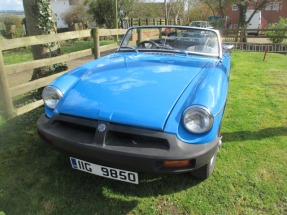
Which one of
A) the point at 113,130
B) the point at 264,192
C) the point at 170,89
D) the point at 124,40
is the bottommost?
the point at 264,192

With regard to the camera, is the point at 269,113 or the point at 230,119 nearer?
the point at 230,119

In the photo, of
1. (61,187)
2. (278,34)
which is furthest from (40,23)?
(278,34)

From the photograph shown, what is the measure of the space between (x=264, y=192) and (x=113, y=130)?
1607mm

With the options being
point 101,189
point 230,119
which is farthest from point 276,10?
point 101,189

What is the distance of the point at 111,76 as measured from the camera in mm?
2891

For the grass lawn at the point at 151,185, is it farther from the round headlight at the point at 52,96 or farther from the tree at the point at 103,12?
the tree at the point at 103,12

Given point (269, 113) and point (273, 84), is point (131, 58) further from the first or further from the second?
point (273, 84)

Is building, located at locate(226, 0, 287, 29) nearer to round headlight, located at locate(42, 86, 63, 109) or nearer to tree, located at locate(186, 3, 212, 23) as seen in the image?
tree, located at locate(186, 3, 212, 23)

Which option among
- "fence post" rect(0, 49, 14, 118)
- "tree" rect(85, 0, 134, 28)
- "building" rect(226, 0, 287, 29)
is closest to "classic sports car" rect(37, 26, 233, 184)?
"fence post" rect(0, 49, 14, 118)

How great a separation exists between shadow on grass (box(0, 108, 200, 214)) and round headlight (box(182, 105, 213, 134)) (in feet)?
1.78

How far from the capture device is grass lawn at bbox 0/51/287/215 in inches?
94.3

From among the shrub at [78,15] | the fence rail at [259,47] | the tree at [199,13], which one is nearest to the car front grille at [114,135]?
the fence rail at [259,47]

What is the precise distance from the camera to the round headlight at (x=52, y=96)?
2.72m

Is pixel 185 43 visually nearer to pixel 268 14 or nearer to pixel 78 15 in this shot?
pixel 78 15
